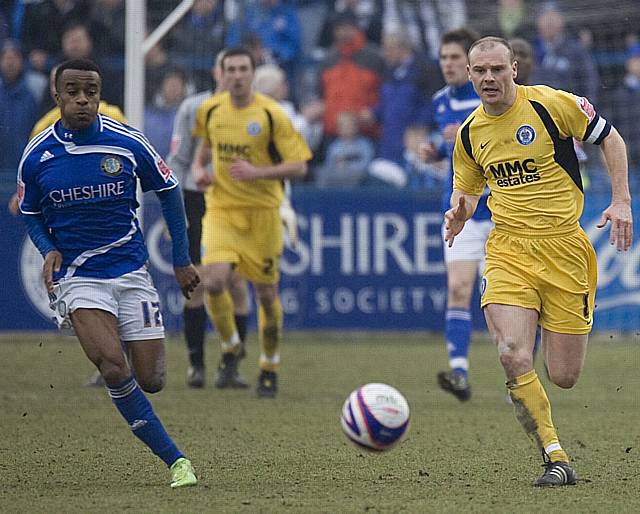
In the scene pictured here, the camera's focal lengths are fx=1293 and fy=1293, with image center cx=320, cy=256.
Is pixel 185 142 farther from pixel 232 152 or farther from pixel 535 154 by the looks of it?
pixel 535 154

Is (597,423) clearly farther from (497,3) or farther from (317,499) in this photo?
(497,3)

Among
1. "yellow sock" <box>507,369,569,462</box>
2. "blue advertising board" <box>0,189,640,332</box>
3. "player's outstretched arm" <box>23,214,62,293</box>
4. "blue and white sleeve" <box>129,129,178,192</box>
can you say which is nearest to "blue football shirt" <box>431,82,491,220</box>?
"yellow sock" <box>507,369,569,462</box>

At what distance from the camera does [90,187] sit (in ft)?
21.9

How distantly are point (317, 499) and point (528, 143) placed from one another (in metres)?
2.19

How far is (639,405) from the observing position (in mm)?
10164

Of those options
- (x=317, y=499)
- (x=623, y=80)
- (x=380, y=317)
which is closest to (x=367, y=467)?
(x=317, y=499)

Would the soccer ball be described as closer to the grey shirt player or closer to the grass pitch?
the grass pitch

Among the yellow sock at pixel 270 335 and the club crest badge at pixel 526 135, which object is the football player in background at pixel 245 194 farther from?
the club crest badge at pixel 526 135

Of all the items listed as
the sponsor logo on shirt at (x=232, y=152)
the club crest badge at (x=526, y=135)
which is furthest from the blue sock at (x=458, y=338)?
the club crest badge at (x=526, y=135)

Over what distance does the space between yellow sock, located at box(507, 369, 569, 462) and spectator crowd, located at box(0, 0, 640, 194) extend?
908 centimetres

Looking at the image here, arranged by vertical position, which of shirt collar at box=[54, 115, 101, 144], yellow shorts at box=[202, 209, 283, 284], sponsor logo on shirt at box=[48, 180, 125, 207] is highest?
shirt collar at box=[54, 115, 101, 144]

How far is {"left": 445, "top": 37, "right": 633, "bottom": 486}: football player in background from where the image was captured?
6746mm

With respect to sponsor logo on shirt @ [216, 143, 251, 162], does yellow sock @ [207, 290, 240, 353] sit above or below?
below

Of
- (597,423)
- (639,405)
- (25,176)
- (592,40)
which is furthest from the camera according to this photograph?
(592,40)
